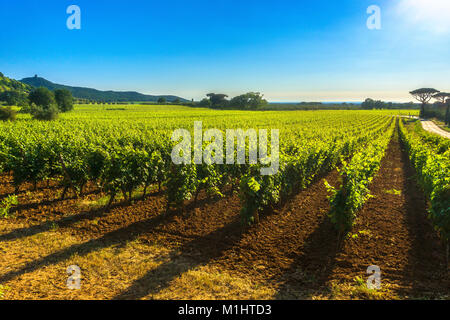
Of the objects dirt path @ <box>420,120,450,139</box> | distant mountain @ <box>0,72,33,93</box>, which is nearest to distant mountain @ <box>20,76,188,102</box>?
distant mountain @ <box>0,72,33,93</box>

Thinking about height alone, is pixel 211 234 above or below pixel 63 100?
below

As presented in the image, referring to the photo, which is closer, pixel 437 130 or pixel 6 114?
pixel 6 114

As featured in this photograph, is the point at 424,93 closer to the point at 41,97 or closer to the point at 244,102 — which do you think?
the point at 244,102

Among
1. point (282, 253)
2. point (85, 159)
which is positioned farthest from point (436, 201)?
point (85, 159)

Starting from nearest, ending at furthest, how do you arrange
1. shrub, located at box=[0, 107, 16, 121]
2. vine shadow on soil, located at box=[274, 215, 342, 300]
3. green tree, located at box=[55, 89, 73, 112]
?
vine shadow on soil, located at box=[274, 215, 342, 300] < shrub, located at box=[0, 107, 16, 121] < green tree, located at box=[55, 89, 73, 112]

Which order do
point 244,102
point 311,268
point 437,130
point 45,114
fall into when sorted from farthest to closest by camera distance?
1. point 244,102
2. point 437,130
3. point 45,114
4. point 311,268

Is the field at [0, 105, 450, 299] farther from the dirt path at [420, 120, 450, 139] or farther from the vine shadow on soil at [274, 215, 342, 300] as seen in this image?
the dirt path at [420, 120, 450, 139]

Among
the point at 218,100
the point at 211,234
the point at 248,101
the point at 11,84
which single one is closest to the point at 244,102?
the point at 248,101

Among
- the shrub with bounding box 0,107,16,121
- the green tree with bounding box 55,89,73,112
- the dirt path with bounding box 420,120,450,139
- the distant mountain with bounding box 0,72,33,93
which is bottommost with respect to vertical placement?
the dirt path with bounding box 420,120,450,139

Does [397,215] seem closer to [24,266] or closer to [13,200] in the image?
[24,266]

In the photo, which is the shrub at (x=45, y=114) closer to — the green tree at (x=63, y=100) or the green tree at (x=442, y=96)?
the green tree at (x=63, y=100)

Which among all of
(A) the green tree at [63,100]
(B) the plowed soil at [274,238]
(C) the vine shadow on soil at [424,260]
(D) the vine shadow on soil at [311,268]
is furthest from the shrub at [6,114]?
(C) the vine shadow on soil at [424,260]

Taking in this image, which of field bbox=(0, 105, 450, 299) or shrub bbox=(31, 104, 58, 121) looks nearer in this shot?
field bbox=(0, 105, 450, 299)

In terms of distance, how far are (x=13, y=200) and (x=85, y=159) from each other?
2.76 meters
